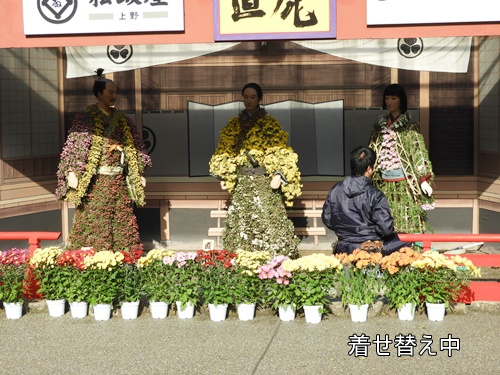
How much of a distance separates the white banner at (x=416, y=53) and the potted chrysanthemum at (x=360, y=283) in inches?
146

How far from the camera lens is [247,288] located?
791cm

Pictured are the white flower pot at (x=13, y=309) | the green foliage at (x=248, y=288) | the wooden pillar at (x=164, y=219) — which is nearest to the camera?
the green foliage at (x=248, y=288)

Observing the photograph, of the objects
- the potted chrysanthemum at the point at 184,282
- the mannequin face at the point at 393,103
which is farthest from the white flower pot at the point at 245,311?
the mannequin face at the point at 393,103

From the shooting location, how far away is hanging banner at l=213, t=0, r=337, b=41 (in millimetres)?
7949

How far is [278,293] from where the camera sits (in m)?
7.87

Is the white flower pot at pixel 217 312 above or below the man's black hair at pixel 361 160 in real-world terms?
below

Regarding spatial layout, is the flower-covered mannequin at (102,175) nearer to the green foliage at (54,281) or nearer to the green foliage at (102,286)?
the green foliage at (54,281)

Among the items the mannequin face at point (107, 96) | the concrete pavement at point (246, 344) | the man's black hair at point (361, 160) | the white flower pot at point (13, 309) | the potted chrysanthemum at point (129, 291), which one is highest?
the mannequin face at point (107, 96)

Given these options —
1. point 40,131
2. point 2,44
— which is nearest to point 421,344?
point 2,44

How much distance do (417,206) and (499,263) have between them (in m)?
1.24

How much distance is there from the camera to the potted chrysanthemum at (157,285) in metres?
8.05

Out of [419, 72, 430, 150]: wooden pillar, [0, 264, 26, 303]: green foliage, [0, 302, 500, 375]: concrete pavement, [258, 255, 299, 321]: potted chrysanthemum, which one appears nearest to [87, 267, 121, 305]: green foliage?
[0, 302, 500, 375]: concrete pavement

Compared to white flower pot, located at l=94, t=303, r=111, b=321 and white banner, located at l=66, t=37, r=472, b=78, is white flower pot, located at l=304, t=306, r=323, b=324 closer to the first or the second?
white flower pot, located at l=94, t=303, r=111, b=321

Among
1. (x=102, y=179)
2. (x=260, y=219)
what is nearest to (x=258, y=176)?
(x=260, y=219)
